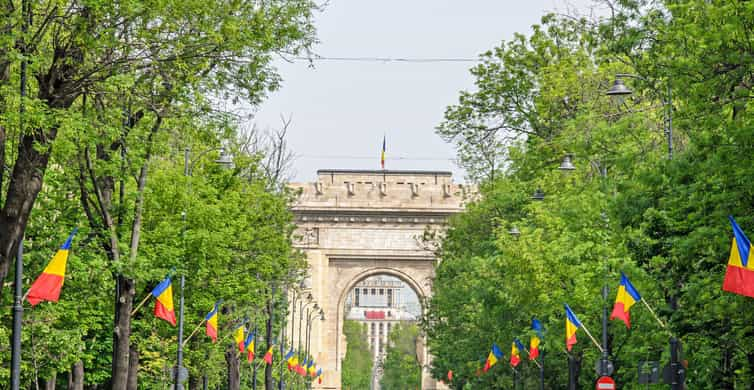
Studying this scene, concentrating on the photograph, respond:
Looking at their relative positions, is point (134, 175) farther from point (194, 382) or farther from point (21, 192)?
point (194, 382)

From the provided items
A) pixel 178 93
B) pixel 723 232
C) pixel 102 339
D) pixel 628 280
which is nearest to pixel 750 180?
pixel 723 232

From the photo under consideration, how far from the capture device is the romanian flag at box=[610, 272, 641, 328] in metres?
31.0

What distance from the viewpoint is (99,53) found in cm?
2100

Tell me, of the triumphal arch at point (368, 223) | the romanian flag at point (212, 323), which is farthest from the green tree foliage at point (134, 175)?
the triumphal arch at point (368, 223)

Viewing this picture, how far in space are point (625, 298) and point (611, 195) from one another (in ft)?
16.6

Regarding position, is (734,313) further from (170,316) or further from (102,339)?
(102,339)

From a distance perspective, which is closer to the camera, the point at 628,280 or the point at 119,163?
the point at 119,163

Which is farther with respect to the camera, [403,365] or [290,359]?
[403,365]

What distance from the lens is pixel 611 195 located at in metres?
36.0

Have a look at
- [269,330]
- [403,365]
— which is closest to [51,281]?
[269,330]

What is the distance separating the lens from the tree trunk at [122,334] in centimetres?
3166

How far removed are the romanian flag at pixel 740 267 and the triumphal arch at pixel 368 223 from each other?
248 feet

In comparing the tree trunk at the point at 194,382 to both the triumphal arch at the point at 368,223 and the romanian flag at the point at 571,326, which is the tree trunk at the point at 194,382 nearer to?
the romanian flag at the point at 571,326

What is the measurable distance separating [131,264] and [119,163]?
9.78ft
